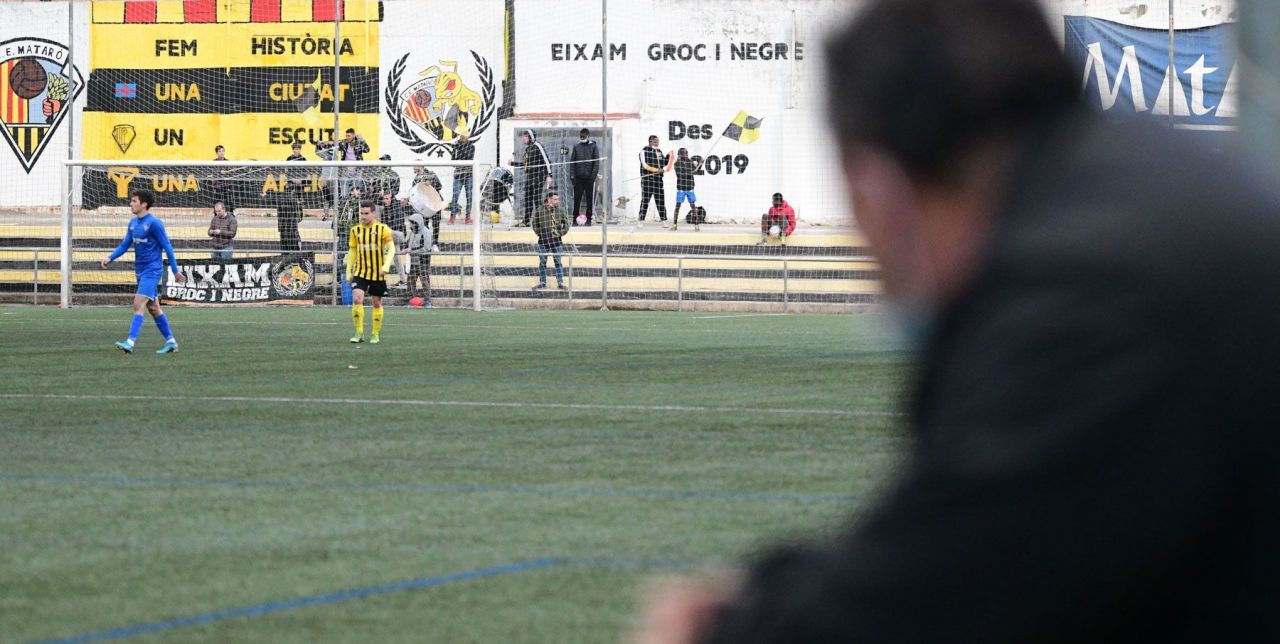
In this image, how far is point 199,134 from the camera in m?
36.9

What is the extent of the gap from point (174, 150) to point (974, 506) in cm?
3693

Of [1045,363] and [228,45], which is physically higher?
[228,45]

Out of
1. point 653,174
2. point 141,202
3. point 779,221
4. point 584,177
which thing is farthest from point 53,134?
point 141,202

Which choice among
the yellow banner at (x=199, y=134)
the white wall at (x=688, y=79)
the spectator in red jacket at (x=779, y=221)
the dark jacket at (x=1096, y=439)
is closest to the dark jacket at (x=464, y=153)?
the white wall at (x=688, y=79)

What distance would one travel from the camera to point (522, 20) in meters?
36.1

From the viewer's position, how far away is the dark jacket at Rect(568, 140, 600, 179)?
32531 millimetres

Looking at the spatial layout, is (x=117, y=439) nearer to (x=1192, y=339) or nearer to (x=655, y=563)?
(x=655, y=563)

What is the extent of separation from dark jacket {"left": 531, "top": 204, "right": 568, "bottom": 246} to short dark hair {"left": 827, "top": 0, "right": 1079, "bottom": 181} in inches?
1110

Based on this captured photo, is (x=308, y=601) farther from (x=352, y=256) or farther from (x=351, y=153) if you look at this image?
(x=351, y=153)

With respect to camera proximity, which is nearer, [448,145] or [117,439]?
[117,439]

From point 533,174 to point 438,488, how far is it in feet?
82.3

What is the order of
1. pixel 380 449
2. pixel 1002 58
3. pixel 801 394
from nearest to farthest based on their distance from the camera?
pixel 1002 58, pixel 380 449, pixel 801 394

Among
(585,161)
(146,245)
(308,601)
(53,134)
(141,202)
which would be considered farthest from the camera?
(53,134)

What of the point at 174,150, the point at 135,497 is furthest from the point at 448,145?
the point at 135,497
